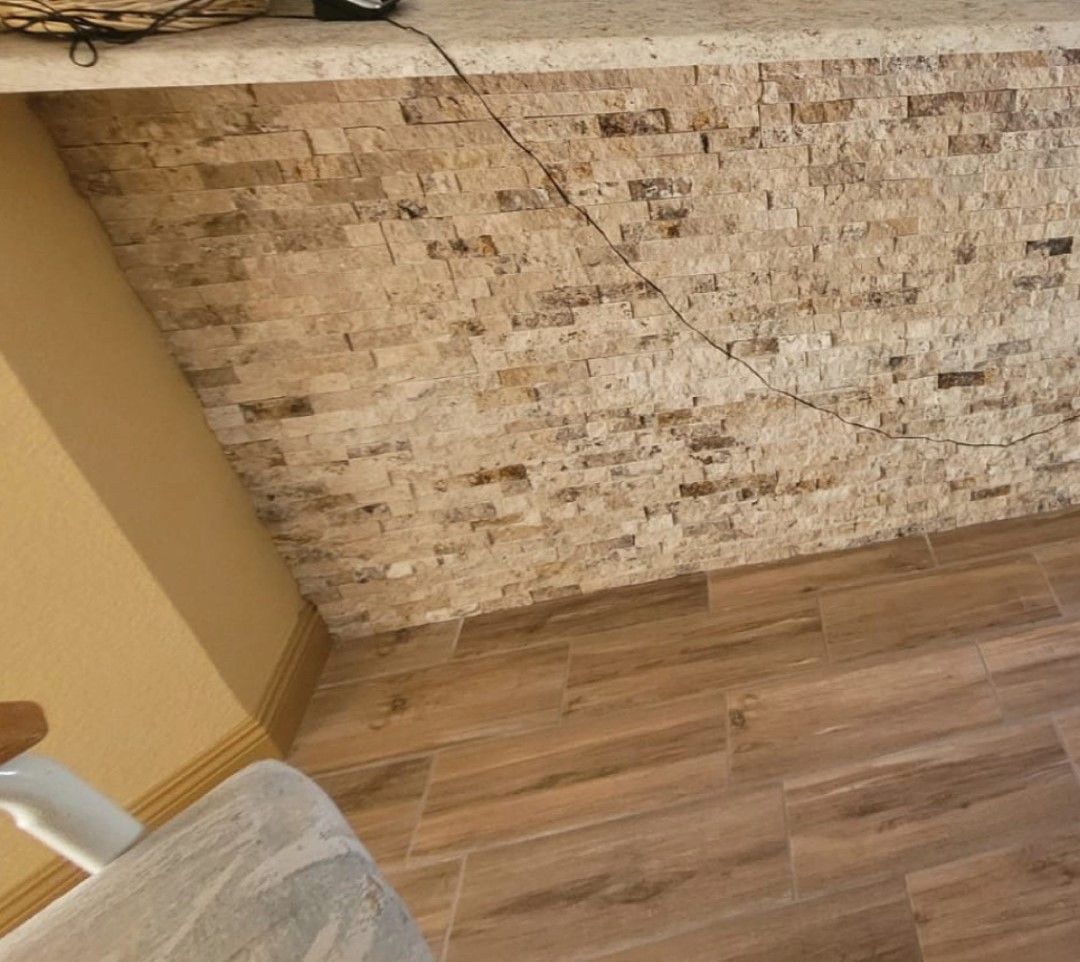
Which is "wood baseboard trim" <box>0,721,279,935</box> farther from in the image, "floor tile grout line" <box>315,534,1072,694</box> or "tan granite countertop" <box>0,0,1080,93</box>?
"tan granite countertop" <box>0,0,1080,93</box>

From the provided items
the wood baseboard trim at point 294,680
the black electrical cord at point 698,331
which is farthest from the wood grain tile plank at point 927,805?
the wood baseboard trim at point 294,680

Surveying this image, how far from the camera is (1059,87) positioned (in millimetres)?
1142

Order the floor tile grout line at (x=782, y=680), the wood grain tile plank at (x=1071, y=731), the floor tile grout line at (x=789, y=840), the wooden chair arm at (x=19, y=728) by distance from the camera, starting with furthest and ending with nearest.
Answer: the floor tile grout line at (x=782, y=680), the wood grain tile plank at (x=1071, y=731), the floor tile grout line at (x=789, y=840), the wooden chair arm at (x=19, y=728)

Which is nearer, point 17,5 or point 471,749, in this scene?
point 17,5

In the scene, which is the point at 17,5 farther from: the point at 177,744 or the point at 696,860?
the point at 696,860

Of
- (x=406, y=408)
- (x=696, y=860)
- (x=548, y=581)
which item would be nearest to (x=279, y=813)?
(x=696, y=860)

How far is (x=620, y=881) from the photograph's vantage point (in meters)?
1.06

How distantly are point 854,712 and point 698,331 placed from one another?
2.41 feet

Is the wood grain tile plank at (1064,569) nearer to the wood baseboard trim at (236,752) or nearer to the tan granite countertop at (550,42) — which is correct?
the tan granite countertop at (550,42)

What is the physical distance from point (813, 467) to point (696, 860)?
31.4 inches

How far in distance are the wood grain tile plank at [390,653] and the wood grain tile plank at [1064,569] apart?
1245mm

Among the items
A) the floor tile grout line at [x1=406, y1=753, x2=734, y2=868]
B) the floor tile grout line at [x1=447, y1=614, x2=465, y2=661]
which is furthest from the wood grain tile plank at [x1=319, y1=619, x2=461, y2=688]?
the floor tile grout line at [x1=406, y1=753, x2=734, y2=868]

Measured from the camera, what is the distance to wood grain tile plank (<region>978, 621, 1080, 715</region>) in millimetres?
1204

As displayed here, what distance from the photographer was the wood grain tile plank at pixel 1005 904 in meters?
0.91
